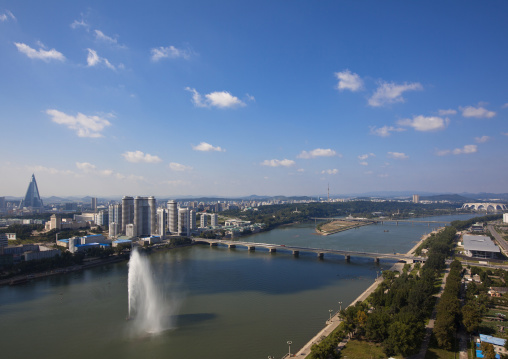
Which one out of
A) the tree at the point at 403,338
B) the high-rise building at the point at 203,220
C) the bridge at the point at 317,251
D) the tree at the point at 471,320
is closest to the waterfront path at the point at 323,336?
the tree at the point at 403,338

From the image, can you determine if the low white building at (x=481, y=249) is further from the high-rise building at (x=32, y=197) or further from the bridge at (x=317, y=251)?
the high-rise building at (x=32, y=197)

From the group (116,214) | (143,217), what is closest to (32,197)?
(116,214)

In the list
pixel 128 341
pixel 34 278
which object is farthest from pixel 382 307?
pixel 34 278

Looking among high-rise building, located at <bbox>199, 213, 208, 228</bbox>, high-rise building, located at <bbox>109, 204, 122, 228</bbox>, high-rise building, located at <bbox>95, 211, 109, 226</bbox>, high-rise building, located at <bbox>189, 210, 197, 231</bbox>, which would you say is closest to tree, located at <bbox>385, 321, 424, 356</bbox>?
high-rise building, located at <bbox>189, 210, 197, 231</bbox>

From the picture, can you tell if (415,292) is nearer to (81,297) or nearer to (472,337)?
(472,337)

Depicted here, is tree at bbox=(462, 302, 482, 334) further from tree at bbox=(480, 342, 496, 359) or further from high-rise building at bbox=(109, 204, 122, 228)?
high-rise building at bbox=(109, 204, 122, 228)

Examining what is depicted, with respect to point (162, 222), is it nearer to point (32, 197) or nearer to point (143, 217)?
point (143, 217)
